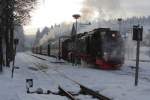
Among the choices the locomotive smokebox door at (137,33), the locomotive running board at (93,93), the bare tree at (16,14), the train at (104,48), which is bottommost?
the locomotive running board at (93,93)

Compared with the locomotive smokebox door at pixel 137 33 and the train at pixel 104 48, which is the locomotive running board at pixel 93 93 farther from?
the train at pixel 104 48

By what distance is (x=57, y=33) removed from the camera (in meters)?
78.2

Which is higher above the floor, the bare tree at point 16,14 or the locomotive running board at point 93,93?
the bare tree at point 16,14

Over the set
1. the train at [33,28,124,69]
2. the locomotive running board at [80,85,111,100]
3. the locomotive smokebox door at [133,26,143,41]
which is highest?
the locomotive smokebox door at [133,26,143,41]

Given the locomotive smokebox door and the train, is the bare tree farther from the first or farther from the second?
the locomotive smokebox door

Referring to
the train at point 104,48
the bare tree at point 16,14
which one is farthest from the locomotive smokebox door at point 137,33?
the train at point 104,48

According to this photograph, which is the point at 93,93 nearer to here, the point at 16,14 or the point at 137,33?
the point at 137,33

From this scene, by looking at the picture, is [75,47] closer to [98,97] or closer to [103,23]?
[103,23]

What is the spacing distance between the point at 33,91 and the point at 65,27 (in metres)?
57.3

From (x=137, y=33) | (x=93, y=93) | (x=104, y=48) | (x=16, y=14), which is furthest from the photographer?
(x=16, y=14)

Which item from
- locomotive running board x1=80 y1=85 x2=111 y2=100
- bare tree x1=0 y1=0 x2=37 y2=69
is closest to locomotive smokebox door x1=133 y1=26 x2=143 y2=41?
locomotive running board x1=80 y1=85 x2=111 y2=100

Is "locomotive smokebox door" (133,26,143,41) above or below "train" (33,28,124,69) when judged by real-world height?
above

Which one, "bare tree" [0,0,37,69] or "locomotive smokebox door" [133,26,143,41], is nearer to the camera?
"locomotive smokebox door" [133,26,143,41]

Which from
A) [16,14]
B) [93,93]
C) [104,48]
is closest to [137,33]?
[93,93]
